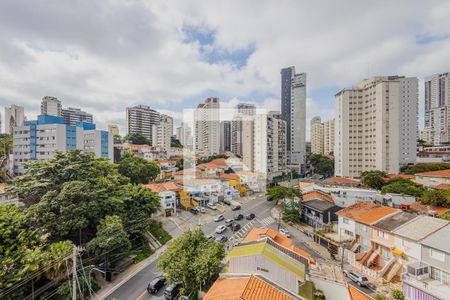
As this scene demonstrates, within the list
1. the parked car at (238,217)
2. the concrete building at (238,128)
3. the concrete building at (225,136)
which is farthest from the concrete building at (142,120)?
the parked car at (238,217)

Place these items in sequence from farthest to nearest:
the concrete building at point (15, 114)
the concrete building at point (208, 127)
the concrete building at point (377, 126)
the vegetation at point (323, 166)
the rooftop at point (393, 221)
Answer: the concrete building at point (208, 127) < the concrete building at point (15, 114) < the vegetation at point (323, 166) < the concrete building at point (377, 126) < the rooftop at point (393, 221)

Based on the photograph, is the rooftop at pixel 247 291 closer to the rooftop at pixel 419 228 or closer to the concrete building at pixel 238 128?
the rooftop at pixel 419 228

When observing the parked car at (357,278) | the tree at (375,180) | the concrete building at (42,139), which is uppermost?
the concrete building at (42,139)

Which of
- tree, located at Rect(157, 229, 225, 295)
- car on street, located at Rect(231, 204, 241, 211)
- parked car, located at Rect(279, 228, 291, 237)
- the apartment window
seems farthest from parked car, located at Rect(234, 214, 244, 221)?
the apartment window

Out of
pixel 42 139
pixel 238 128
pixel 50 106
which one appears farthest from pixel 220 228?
pixel 50 106

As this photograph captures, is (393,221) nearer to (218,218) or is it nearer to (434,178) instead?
(218,218)

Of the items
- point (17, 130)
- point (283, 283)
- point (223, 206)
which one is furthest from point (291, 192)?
point (17, 130)

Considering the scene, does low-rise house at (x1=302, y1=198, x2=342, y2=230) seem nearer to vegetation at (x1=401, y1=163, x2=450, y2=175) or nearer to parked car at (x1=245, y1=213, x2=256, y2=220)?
parked car at (x1=245, y1=213, x2=256, y2=220)
